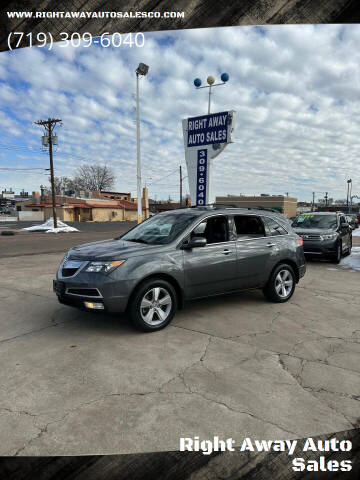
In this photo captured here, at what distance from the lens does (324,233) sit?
36.4 ft

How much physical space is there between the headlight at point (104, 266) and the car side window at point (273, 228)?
2.96 metres

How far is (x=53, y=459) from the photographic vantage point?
1.43 m

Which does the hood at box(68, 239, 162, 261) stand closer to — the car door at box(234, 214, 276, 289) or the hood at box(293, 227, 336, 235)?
the car door at box(234, 214, 276, 289)

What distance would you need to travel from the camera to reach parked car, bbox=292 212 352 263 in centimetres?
1105

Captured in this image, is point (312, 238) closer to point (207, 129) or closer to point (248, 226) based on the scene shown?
point (207, 129)

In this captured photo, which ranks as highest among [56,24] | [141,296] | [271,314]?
[56,24]

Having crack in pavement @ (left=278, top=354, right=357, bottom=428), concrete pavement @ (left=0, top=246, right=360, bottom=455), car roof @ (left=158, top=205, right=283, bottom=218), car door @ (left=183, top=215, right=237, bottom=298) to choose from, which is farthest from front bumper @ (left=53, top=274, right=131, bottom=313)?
crack in pavement @ (left=278, top=354, right=357, bottom=428)

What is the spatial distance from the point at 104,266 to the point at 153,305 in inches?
33.4

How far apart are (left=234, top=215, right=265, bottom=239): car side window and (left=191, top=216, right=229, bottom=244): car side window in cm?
25

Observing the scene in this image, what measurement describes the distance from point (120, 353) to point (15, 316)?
2.43 meters

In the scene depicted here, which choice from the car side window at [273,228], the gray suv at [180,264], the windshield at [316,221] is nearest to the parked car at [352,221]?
the windshield at [316,221]

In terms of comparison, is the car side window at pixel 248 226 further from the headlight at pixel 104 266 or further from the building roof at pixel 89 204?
the building roof at pixel 89 204

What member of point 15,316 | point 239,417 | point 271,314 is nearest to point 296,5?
point 239,417

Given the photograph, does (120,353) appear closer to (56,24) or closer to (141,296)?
(141,296)
